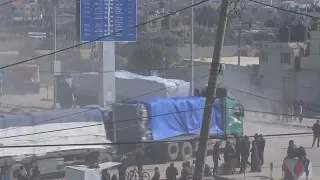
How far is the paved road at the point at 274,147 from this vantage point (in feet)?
59.2

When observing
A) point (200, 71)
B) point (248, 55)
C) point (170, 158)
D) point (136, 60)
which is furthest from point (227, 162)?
point (248, 55)

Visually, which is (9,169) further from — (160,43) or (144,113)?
(160,43)

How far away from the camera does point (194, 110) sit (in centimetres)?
2075

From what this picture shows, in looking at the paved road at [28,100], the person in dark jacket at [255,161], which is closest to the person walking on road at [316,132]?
the person in dark jacket at [255,161]

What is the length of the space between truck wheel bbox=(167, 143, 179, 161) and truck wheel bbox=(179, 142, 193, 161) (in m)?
0.16

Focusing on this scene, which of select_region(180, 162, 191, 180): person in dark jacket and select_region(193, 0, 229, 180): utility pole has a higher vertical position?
select_region(193, 0, 229, 180): utility pole

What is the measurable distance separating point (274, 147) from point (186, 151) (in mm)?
3923

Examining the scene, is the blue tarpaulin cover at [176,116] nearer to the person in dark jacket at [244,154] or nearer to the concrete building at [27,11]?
the person in dark jacket at [244,154]

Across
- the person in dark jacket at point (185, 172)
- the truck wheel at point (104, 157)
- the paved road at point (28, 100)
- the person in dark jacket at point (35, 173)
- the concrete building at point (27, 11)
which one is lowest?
the paved road at point (28, 100)

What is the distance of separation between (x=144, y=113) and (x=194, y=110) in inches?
79.6

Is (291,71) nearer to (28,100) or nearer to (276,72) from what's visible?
(276,72)

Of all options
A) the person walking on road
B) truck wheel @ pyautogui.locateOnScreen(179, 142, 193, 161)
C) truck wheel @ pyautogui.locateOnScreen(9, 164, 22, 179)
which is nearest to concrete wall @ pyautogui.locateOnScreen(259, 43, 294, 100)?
the person walking on road

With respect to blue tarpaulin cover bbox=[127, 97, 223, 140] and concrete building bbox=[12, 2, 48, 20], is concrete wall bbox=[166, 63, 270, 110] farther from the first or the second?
concrete building bbox=[12, 2, 48, 20]

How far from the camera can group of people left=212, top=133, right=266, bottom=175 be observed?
17734mm
